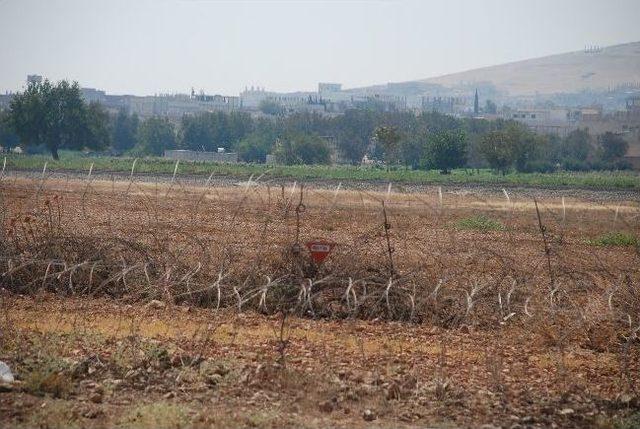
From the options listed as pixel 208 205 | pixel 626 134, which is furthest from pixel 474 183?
pixel 626 134

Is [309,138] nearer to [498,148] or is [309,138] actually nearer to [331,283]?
[498,148]

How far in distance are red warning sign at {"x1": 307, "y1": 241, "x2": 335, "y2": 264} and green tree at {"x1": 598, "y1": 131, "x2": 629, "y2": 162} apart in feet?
274

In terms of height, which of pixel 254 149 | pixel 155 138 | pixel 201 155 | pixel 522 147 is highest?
pixel 522 147

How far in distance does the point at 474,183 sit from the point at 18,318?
134 ft

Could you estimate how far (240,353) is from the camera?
922 cm

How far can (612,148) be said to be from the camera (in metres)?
91.4

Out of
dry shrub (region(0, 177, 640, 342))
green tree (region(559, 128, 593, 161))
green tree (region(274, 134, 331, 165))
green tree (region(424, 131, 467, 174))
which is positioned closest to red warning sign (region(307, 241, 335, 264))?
dry shrub (region(0, 177, 640, 342))

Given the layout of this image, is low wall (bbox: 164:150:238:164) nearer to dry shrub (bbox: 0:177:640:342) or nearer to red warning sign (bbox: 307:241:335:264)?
dry shrub (bbox: 0:177:640:342)

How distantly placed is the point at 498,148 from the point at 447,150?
3.99 m

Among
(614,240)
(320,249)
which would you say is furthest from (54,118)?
(320,249)

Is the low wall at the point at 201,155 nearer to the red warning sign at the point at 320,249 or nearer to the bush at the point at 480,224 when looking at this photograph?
the bush at the point at 480,224

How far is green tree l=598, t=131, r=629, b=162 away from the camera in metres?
90.9

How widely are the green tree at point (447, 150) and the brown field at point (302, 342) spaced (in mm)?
51093

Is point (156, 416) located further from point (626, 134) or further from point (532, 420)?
point (626, 134)
